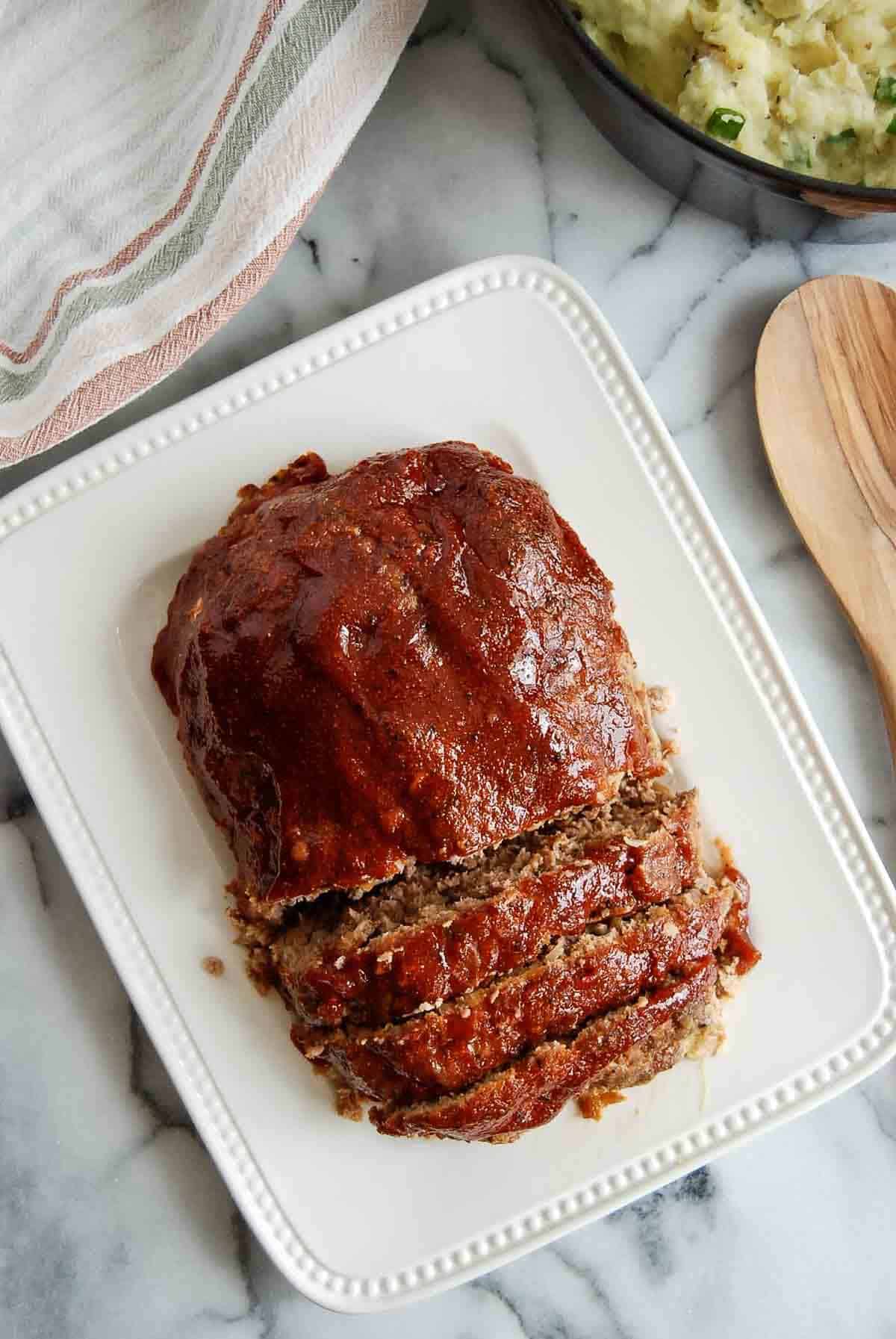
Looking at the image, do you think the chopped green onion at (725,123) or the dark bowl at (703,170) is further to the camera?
the chopped green onion at (725,123)

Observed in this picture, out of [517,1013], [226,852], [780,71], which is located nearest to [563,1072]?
[517,1013]

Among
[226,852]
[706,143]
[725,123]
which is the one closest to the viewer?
[706,143]

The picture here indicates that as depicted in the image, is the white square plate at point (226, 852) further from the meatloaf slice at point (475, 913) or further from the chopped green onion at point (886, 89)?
the chopped green onion at point (886, 89)

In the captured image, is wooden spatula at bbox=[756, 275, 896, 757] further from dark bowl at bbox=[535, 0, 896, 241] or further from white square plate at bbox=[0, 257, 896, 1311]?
white square plate at bbox=[0, 257, 896, 1311]

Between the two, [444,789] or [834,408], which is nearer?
[444,789]

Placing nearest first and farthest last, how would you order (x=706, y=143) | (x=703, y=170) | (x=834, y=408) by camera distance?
1. (x=706, y=143)
2. (x=703, y=170)
3. (x=834, y=408)

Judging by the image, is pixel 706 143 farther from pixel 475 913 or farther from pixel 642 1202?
pixel 642 1202

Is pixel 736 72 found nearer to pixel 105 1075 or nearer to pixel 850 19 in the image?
pixel 850 19

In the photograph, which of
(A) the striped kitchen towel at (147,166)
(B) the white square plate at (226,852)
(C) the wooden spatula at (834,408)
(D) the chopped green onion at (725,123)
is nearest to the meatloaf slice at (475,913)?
(B) the white square plate at (226,852)
